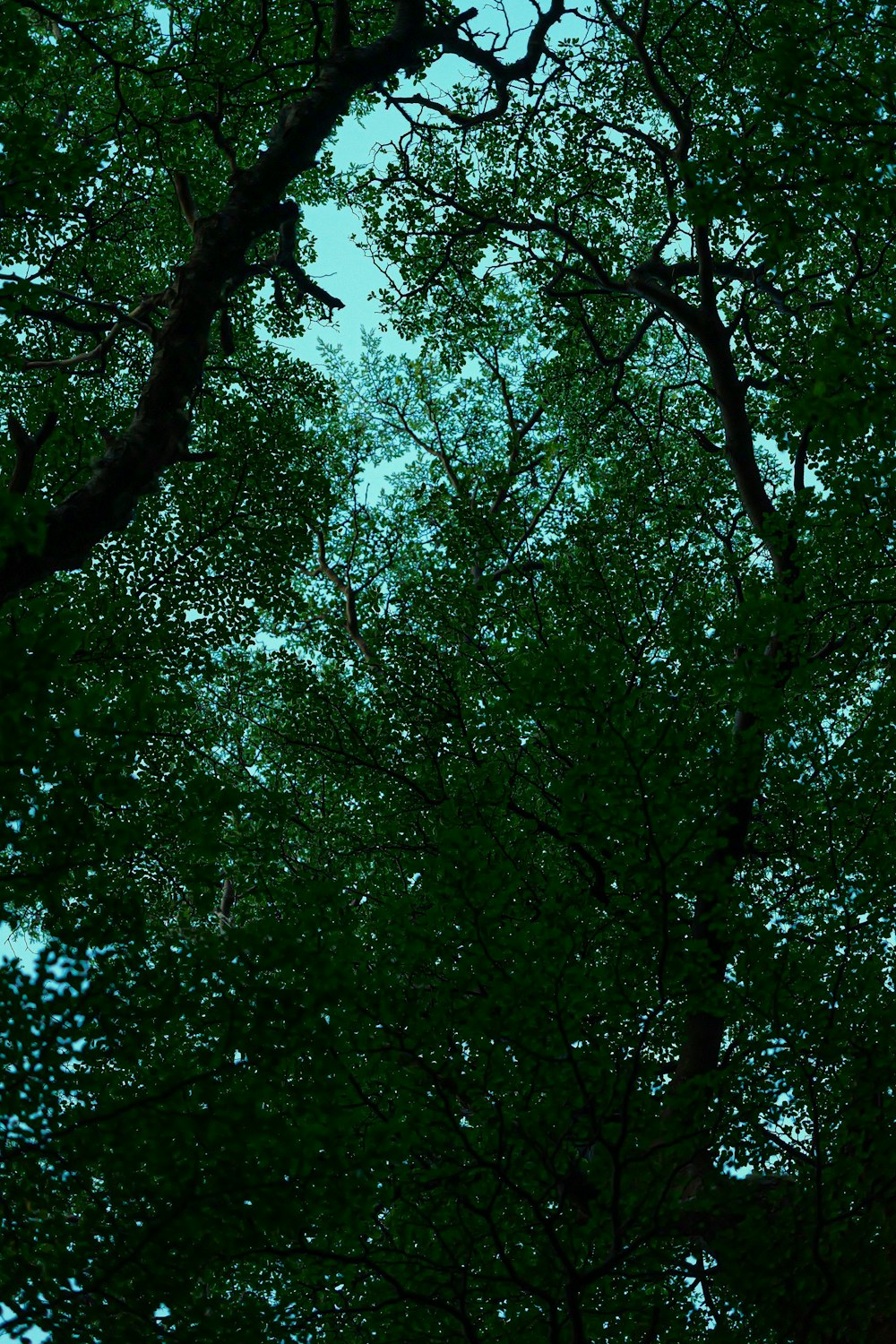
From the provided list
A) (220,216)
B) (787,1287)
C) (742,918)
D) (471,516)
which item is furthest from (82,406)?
(787,1287)

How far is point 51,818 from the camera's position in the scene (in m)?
5.43

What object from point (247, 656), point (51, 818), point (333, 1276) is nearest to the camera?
point (51, 818)

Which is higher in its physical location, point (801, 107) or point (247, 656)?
point (247, 656)

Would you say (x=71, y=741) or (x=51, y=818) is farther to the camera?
(x=51, y=818)

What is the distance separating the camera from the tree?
528 centimetres

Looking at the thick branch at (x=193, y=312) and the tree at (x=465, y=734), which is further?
the thick branch at (x=193, y=312)

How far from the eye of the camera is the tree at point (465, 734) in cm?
528

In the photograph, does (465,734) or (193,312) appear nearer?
(193,312)

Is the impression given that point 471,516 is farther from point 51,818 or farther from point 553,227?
point 51,818

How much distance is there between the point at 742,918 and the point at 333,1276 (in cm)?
395

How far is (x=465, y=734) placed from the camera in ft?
38.9

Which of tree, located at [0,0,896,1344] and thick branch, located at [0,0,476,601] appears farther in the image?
thick branch, located at [0,0,476,601]

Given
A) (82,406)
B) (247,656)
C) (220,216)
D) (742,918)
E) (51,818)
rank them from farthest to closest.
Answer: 1. (247,656)
2. (82,406)
3. (220,216)
4. (742,918)
5. (51,818)

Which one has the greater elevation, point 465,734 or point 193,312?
point 193,312
